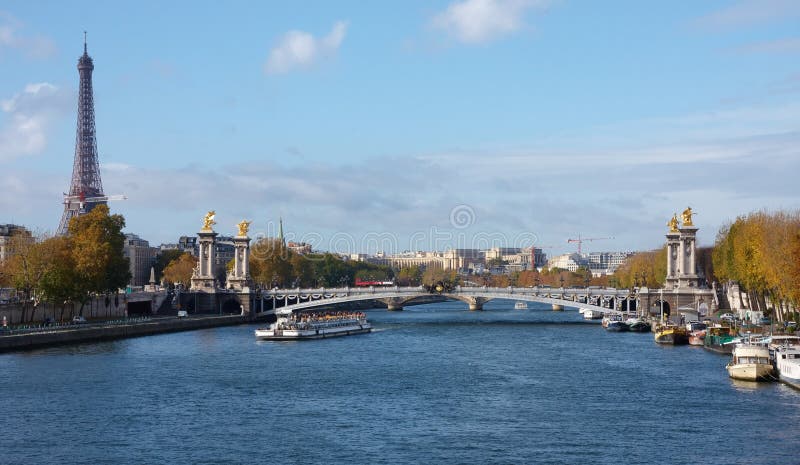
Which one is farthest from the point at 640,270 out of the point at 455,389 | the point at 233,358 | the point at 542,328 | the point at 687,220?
the point at 455,389

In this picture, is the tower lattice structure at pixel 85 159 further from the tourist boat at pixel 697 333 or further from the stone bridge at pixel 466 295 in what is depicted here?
the tourist boat at pixel 697 333

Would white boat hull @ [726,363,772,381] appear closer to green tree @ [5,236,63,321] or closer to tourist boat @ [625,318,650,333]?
tourist boat @ [625,318,650,333]

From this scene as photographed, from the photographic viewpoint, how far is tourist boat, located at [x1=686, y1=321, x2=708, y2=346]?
69.8 m

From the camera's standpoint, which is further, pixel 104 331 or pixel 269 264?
pixel 269 264

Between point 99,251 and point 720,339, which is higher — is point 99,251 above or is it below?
above

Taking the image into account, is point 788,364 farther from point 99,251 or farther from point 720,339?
point 99,251

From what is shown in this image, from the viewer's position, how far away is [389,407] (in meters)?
43.6

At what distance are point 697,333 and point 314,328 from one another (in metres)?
27.4

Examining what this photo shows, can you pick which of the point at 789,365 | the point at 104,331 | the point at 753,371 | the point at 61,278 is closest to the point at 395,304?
the point at 61,278

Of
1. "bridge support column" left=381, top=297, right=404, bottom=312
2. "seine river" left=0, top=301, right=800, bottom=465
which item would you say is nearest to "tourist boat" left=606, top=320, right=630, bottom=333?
"seine river" left=0, top=301, right=800, bottom=465

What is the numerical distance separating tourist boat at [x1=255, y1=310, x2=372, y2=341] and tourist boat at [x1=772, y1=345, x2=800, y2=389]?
38.6m

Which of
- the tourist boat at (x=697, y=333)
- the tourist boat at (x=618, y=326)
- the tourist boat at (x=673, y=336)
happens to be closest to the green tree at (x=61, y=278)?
the tourist boat at (x=673, y=336)

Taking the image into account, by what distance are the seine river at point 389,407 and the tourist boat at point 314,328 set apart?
10889mm

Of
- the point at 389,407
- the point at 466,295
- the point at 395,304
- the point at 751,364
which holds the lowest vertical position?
the point at 389,407
